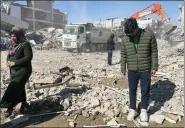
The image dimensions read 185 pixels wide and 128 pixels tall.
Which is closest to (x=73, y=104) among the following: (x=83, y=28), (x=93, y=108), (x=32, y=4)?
(x=93, y=108)

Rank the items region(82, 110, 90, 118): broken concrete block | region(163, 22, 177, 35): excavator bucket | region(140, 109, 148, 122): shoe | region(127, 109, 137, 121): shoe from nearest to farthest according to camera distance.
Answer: region(140, 109, 148, 122): shoe < region(127, 109, 137, 121): shoe < region(82, 110, 90, 118): broken concrete block < region(163, 22, 177, 35): excavator bucket

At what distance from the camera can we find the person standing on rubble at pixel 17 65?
6.07 meters

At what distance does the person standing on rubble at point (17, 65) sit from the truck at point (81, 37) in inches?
852

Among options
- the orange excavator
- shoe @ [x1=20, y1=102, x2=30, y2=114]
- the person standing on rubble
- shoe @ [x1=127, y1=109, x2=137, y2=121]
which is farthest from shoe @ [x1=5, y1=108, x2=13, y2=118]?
the orange excavator

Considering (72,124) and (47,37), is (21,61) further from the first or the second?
(47,37)

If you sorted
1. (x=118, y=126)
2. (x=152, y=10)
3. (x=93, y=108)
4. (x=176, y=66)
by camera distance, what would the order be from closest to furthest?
(x=118, y=126), (x=93, y=108), (x=176, y=66), (x=152, y=10)

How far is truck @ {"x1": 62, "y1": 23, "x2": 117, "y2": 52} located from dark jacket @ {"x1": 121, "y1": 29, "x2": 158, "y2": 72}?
2218 cm

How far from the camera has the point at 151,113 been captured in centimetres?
632

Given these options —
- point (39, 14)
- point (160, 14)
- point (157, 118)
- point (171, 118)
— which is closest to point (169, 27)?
point (160, 14)

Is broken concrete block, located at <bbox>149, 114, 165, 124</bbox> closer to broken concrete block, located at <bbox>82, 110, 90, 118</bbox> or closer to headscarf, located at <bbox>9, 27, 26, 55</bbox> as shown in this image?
broken concrete block, located at <bbox>82, 110, 90, 118</bbox>

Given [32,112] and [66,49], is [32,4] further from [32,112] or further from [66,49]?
[32,112]

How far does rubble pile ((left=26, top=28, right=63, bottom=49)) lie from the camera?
35.5 m

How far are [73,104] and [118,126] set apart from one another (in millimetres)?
1521

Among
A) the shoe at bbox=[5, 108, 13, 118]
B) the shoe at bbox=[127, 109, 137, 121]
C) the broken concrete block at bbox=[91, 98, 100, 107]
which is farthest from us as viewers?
the broken concrete block at bbox=[91, 98, 100, 107]
